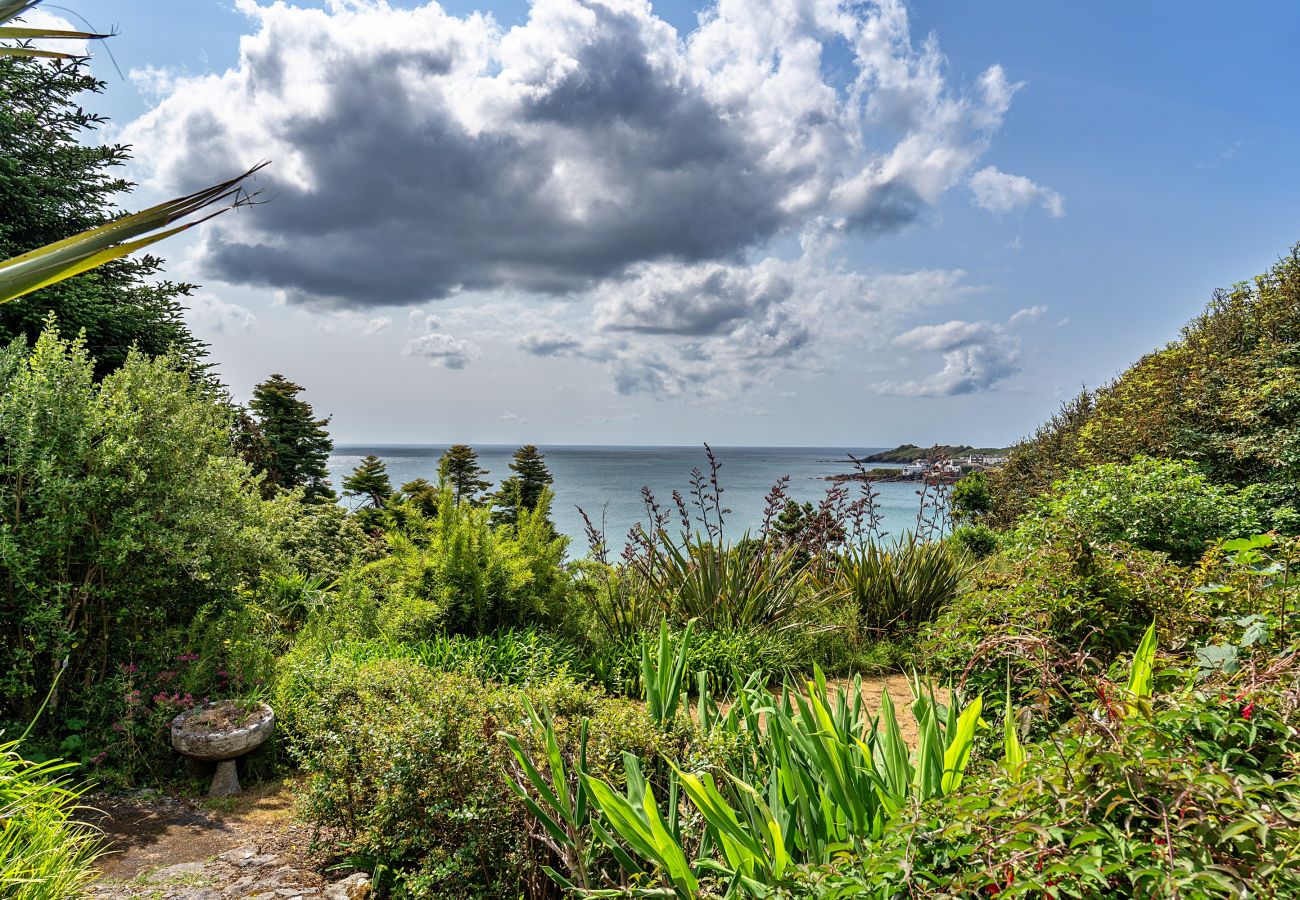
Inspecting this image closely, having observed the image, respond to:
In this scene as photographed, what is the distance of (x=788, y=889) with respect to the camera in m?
1.46

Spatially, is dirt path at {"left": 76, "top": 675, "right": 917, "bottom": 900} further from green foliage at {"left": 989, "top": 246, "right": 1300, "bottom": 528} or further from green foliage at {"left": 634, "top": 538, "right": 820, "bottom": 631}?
green foliage at {"left": 989, "top": 246, "right": 1300, "bottom": 528}

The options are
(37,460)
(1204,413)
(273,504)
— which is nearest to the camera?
(37,460)

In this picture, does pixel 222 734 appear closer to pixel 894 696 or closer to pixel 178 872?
pixel 178 872

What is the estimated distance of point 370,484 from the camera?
2180cm

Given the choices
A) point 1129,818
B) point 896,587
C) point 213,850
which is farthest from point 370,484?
point 1129,818

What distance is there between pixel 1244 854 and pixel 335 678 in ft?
13.1

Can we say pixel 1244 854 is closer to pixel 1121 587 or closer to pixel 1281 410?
pixel 1121 587

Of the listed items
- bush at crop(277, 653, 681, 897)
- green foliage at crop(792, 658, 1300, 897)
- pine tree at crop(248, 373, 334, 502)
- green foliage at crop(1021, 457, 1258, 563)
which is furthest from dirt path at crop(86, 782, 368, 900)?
pine tree at crop(248, 373, 334, 502)

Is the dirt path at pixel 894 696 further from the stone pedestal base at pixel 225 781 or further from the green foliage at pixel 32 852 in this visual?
the stone pedestal base at pixel 225 781

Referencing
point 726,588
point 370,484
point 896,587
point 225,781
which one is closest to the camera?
point 225,781

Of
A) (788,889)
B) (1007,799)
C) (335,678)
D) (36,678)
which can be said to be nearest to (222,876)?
(335,678)

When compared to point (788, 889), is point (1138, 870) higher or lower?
higher

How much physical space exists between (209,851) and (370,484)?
1953 centimetres

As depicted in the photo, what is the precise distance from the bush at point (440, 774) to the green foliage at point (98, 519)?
8.14 ft
